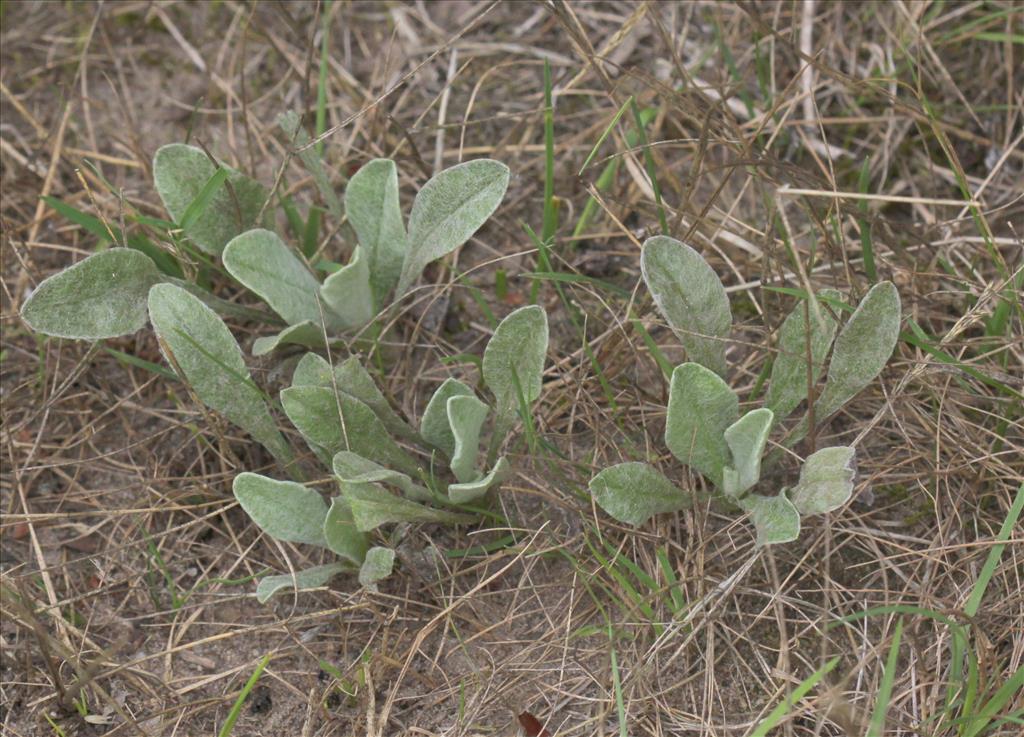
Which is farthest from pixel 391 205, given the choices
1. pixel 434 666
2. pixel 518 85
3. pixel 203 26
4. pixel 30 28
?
pixel 30 28

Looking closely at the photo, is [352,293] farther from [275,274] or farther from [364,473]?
[364,473]

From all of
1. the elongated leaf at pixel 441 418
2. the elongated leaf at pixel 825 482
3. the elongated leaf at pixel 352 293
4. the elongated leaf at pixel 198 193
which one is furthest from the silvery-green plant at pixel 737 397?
the elongated leaf at pixel 198 193

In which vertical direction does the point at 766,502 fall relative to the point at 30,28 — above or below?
below

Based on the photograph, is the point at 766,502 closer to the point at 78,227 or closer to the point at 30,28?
the point at 78,227

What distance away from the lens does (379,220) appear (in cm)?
206

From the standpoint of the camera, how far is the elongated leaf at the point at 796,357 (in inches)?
72.4

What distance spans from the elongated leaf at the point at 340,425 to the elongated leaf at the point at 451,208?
316mm

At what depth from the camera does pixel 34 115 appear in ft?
8.26

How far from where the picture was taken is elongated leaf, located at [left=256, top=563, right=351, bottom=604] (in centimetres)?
174

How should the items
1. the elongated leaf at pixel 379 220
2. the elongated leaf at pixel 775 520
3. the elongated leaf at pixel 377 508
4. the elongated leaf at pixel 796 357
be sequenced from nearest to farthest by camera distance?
the elongated leaf at pixel 775 520 → the elongated leaf at pixel 377 508 → the elongated leaf at pixel 796 357 → the elongated leaf at pixel 379 220

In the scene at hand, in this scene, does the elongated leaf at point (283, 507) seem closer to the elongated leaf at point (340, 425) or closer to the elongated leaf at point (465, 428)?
the elongated leaf at point (340, 425)

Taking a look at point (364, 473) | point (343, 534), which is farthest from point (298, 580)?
point (364, 473)

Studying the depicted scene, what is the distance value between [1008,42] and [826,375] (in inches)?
37.3

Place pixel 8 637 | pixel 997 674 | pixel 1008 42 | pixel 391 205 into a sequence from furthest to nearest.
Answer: pixel 1008 42
pixel 391 205
pixel 8 637
pixel 997 674
